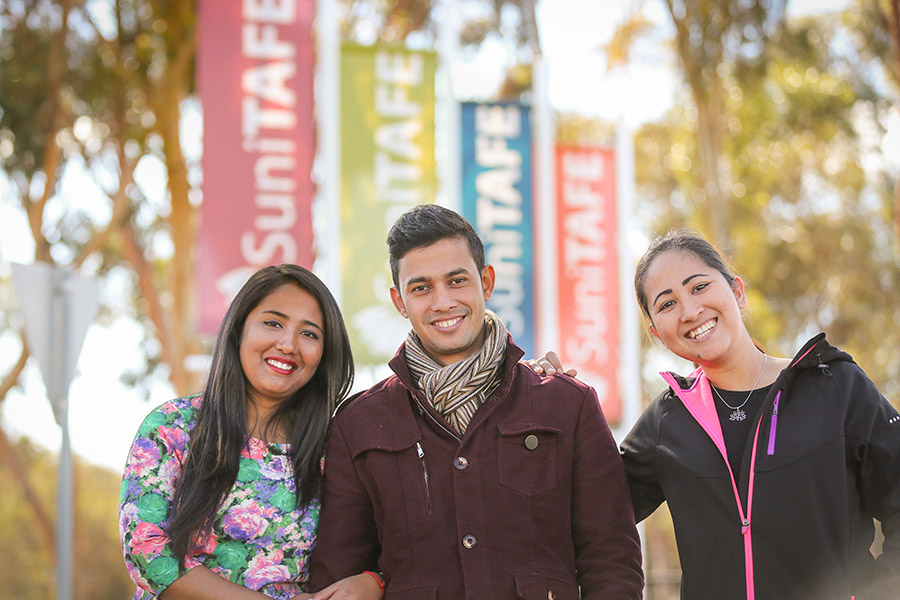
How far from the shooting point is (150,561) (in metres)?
3.04

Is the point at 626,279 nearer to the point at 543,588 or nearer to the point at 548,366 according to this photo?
the point at 548,366

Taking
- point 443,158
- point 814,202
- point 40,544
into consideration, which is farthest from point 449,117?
point 40,544

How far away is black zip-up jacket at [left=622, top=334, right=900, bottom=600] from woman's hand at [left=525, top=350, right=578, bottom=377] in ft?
→ 1.66

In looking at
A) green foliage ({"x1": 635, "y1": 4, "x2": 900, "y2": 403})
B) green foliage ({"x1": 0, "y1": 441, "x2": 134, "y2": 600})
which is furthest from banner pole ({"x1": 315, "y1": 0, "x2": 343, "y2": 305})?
green foliage ({"x1": 0, "y1": 441, "x2": 134, "y2": 600})

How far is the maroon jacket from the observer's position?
3045 mm

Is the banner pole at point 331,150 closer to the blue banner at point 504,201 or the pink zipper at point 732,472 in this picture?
the blue banner at point 504,201

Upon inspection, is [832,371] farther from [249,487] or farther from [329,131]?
[329,131]

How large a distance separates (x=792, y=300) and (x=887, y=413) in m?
19.7

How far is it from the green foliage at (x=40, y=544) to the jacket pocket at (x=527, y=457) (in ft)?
89.3

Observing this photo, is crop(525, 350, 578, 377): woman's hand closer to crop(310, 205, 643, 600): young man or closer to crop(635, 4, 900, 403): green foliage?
crop(310, 205, 643, 600): young man

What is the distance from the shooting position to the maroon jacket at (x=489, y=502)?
9.99 ft

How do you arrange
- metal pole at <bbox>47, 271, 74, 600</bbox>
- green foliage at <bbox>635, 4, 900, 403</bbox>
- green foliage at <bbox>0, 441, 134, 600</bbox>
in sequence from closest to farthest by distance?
metal pole at <bbox>47, 271, 74, 600</bbox> → green foliage at <bbox>635, 4, 900, 403</bbox> → green foliage at <bbox>0, 441, 134, 600</bbox>

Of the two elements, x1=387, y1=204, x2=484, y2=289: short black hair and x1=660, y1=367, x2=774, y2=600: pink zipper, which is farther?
x1=387, y1=204, x2=484, y2=289: short black hair

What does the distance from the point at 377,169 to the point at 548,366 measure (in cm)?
714
